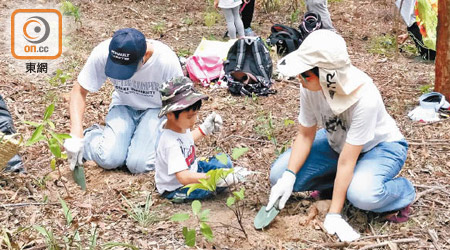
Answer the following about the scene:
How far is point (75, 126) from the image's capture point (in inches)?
125

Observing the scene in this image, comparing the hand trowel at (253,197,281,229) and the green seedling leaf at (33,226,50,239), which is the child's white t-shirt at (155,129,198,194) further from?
the green seedling leaf at (33,226,50,239)

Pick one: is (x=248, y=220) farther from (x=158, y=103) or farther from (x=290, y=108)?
(x=290, y=108)

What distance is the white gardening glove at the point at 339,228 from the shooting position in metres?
2.55

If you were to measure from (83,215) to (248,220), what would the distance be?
81 centimetres

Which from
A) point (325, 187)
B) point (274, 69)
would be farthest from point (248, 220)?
point (274, 69)

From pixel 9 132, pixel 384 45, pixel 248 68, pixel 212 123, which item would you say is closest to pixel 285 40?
pixel 248 68

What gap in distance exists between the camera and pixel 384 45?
20.4ft

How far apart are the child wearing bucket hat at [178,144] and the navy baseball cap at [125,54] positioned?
314 mm

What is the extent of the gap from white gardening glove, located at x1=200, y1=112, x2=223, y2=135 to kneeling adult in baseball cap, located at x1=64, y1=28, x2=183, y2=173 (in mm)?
427

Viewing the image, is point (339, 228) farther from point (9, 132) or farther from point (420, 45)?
point (420, 45)

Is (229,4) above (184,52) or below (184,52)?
above

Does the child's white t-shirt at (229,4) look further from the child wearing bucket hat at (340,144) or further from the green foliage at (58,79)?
the child wearing bucket hat at (340,144)

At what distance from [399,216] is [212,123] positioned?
1112mm

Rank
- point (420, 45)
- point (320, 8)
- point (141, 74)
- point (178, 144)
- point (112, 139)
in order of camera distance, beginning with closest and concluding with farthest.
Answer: point (178, 144)
point (141, 74)
point (112, 139)
point (420, 45)
point (320, 8)
